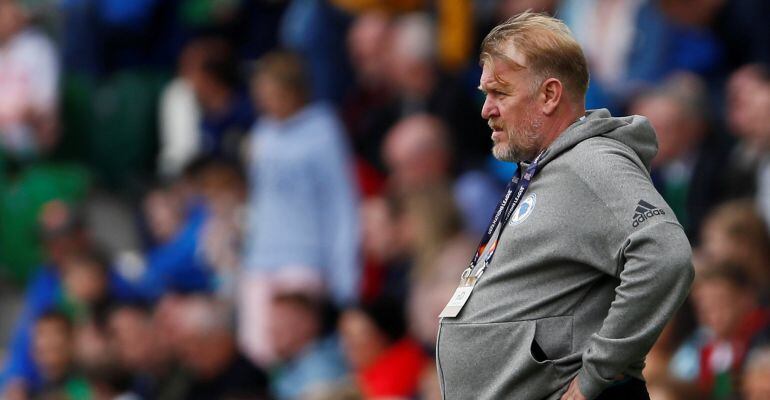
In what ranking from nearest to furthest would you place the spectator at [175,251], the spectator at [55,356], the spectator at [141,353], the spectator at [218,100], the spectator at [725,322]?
1. the spectator at [725,322]
2. the spectator at [141,353]
3. the spectator at [55,356]
4. the spectator at [175,251]
5. the spectator at [218,100]

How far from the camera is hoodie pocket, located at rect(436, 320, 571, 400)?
11.1 feet

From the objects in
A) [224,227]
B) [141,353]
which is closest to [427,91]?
[224,227]

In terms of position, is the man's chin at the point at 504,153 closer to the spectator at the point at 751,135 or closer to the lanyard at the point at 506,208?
the lanyard at the point at 506,208

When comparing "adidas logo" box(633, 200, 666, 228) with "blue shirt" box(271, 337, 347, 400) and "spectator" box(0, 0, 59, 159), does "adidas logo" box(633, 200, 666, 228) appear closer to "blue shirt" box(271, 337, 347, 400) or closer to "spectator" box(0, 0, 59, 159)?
"blue shirt" box(271, 337, 347, 400)

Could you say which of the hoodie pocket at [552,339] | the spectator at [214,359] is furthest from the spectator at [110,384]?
the hoodie pocket at [552,339]

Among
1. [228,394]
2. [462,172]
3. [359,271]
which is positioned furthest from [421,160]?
[228,394]

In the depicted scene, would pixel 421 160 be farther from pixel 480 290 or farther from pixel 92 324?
pixel 480 290

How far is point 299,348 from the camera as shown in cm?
859

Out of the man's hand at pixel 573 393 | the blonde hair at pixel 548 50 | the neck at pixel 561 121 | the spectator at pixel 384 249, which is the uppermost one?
the blonde hair at pixel 548 50

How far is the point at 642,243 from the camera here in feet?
10.6

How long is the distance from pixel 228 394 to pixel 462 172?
172 cm

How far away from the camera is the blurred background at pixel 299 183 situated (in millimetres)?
7199

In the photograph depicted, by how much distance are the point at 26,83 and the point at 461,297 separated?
8.18m

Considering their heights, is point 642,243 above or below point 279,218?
above
